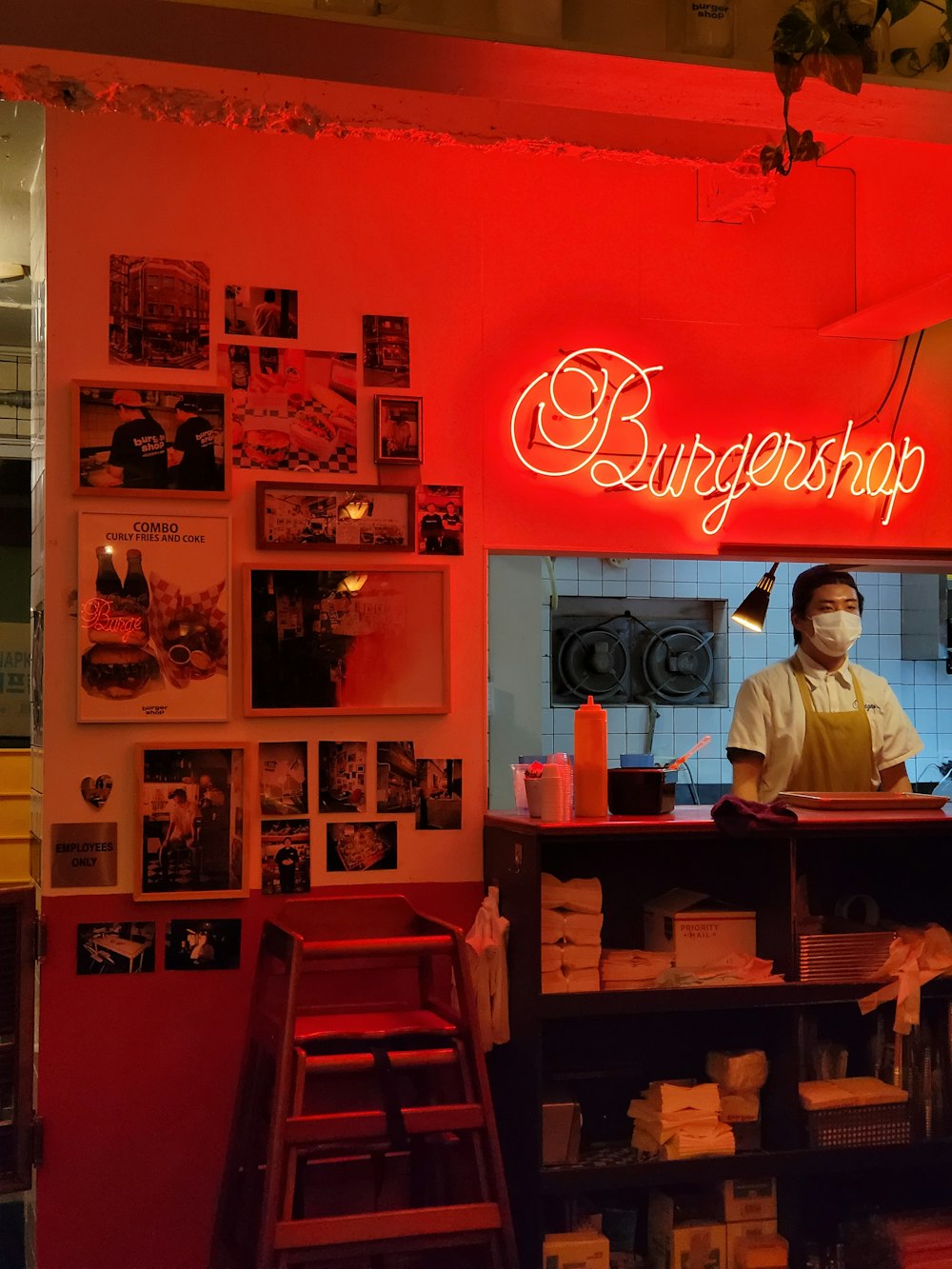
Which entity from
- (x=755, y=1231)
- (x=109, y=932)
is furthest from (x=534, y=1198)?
(x=109, y=932)

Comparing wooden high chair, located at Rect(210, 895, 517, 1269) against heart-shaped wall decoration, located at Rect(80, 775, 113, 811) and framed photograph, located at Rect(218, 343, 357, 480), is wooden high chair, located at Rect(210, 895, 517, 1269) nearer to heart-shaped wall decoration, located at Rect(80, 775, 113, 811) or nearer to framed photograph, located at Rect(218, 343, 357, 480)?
heart-shaped wall decoration, located at Rect(80, 775, 113, 811)

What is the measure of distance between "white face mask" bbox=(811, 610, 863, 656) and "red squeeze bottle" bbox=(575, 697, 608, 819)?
52.2 inches

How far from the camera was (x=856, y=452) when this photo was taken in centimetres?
431

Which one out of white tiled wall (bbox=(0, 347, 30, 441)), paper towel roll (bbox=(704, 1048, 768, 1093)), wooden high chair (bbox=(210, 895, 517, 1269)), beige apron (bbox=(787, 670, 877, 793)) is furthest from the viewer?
white tiled wall (bbox=(0, 347, 30, 441))

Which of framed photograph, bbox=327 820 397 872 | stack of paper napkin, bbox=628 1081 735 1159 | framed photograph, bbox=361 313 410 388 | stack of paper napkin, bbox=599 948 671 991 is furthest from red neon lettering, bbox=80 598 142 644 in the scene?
stack of paper napkin, bbox=628 1081 735 1159

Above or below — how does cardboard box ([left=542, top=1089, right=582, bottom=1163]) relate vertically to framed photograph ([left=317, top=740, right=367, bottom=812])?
below

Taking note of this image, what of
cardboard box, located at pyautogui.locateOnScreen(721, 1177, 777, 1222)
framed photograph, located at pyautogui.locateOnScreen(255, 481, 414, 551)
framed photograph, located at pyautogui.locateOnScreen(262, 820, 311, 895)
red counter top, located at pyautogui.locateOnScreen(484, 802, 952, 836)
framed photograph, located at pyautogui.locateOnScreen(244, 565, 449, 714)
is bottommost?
cardboard box, located at pyautogui.locateOnScreen(721, 1177, 777, 1222)

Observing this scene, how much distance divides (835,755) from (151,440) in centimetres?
257

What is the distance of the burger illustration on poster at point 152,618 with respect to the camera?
146 inches

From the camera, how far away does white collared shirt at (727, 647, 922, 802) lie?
4.72 m

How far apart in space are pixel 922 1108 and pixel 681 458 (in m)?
2.03

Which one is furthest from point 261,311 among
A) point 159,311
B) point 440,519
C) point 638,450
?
point 638,450

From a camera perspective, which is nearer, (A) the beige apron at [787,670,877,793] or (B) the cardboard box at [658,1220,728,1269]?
(B) the cardboard box at [658,1220,728,1269]

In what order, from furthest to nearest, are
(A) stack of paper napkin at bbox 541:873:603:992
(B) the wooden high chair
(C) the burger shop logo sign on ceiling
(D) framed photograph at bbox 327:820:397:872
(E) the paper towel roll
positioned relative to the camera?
1. (C) the burger shop logo sign on ceiling
2. (D) framed photograph at bbox 327:820:397:872
3. (E) the paper towel roll
4. (A) stack of paper napkin at bbox 541:873:603:992
5. (B) the wooden high chair
